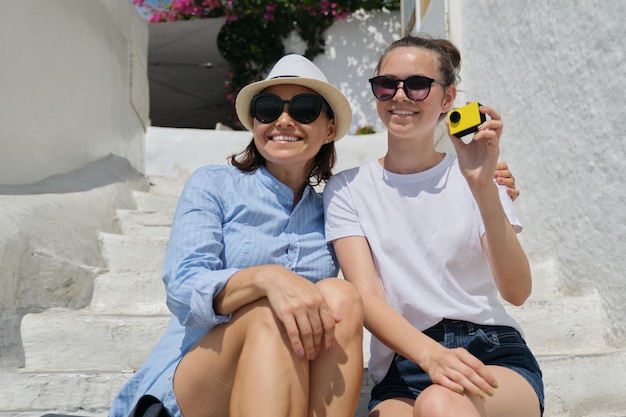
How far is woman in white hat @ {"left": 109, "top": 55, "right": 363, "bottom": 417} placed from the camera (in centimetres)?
139

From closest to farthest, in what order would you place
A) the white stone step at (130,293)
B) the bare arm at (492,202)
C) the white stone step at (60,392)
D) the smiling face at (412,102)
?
the bare arm at (492,202)
the smiling face at (412,102)
the white stone step at (60,392)
the white stone step at (130,293)

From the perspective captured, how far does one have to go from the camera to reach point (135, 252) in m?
3.30

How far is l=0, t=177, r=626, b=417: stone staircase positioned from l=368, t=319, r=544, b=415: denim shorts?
0.43 meters

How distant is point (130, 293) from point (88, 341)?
1.78 feet

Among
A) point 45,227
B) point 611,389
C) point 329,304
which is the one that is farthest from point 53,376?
point 611,389

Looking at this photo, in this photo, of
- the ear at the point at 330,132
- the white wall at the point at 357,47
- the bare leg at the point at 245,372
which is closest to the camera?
the bare leg at the point at 245,372

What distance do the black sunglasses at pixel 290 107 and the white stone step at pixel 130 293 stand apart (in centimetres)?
143

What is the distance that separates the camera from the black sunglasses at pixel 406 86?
1781 mm

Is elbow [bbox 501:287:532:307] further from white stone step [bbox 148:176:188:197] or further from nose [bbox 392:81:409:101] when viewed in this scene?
white stone step [bbox 148:176:188:197]

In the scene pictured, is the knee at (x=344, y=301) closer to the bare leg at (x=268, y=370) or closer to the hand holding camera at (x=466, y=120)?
the bare leg at (x=268, y=370)

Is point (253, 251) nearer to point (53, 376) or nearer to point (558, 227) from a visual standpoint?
point (53, 376)

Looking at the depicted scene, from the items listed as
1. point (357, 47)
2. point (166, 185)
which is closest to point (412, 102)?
point (166, 185)

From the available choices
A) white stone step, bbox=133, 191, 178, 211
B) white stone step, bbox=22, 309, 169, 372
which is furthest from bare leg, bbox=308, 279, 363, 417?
white stone step, bbox=133, 191, 178, 211

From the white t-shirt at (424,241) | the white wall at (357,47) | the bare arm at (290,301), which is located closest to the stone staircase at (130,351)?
the white t-shirt at (424,241)
